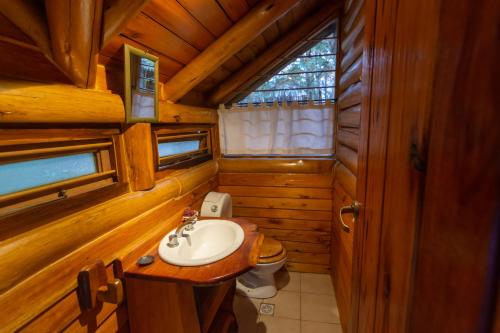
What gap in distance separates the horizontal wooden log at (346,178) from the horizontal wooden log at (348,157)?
0.04 metres

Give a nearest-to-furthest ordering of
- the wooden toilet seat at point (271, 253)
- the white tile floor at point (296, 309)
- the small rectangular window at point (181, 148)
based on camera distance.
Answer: the small rectangular window at point (181, 148)
the white tile floor at point (296, 309)
the wooden toilet seat at point (271, 253)

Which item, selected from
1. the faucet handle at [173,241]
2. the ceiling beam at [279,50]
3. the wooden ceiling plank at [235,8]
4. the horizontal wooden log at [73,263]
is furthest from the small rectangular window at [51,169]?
the ceiling beam at [279,50]

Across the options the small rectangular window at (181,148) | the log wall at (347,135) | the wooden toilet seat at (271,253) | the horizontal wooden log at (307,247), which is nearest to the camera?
the log wall at (347,135)

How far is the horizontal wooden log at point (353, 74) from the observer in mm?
1462

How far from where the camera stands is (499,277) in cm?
24

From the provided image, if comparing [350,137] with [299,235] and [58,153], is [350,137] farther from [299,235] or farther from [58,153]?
[58,153]

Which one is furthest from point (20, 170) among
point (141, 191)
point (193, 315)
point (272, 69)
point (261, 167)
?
point (272, 69)

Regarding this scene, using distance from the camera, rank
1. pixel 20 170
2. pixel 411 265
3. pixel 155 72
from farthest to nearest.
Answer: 1. pixel 155 72
2. pixel 20 170
3. pixel 411 265

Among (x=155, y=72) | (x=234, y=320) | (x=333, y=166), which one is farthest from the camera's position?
(x=333, y=166)

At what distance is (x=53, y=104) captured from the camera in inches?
35.1

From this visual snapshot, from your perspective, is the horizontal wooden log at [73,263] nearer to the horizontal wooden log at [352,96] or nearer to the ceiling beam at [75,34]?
the ceiling beam at [75,34]

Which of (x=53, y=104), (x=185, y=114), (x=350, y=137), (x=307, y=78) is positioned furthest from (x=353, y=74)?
(x=53, y=104)

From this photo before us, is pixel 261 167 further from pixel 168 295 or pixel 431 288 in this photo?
pixel 431 288

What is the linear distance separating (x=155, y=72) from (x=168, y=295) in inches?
45.8
